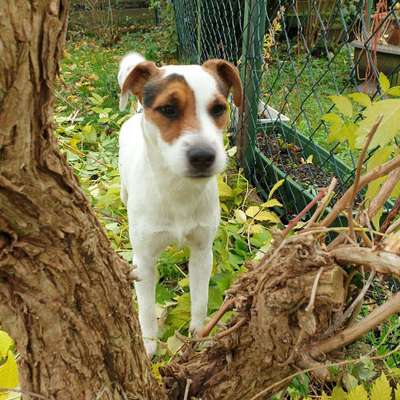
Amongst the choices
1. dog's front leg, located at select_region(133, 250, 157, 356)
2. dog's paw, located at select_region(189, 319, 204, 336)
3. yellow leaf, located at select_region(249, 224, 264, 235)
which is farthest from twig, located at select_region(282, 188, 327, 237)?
yellow leaf, located at select_region(249, 224, 264, 235)

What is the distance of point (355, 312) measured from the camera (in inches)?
36.1

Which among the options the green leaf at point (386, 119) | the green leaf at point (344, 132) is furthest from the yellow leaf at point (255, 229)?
the green leaf at point (386, 119)

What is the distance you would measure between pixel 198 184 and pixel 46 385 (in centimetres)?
87

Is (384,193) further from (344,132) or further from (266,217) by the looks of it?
(266,217)

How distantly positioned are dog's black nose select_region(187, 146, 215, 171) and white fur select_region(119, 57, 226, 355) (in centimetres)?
2

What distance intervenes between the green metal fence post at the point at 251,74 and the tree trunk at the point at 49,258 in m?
2.11

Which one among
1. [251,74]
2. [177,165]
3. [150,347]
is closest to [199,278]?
[150,347]

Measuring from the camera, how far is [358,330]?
855 mm

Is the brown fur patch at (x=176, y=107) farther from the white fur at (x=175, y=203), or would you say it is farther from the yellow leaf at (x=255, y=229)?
the yellow leaf at (x=255, y=229)

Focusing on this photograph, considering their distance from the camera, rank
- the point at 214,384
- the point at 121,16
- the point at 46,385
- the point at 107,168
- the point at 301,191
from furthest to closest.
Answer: the point at 121,16
the point at 107,168
the point at 301,191
the point at 214,384
the point at 46,385

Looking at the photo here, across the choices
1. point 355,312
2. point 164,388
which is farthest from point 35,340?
point 355,312

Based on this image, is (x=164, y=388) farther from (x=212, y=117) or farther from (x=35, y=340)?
(x=212, y=117)

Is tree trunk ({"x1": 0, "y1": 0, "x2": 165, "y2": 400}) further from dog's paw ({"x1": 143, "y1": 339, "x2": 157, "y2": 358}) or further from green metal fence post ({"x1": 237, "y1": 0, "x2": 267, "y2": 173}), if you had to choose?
green metal fence post ({"x1": 237, "y1": 0, "x2": 267, "y2": 173})

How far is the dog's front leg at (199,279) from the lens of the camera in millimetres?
1814
